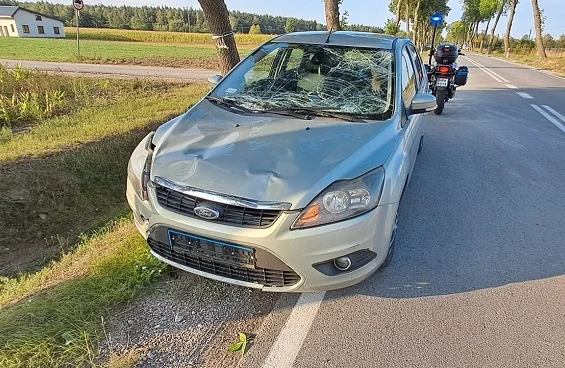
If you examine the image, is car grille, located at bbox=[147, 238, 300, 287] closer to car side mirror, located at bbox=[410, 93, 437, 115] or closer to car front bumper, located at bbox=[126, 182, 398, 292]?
car front bumper, located at bbox=[126, 182, 398, 292]

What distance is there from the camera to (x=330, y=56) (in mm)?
3590

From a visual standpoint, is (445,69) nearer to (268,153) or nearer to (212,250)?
(268,153)

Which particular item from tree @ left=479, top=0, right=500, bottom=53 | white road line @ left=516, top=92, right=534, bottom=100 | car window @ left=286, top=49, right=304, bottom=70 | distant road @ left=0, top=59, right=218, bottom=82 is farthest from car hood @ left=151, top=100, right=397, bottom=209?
tree @ left=479, top=0, right=500, bottom=53

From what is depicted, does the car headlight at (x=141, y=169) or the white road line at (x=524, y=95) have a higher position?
the white road line at (x=524, y=95)

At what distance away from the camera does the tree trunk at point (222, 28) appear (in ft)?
22.2

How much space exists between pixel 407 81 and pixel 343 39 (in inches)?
31.0

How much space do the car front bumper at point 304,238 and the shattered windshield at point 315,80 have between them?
3.49 ft

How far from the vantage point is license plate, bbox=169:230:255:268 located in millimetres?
2094

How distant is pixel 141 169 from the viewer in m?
2.46

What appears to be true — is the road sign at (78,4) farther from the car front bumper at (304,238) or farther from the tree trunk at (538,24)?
the tree trunk at (538,24)

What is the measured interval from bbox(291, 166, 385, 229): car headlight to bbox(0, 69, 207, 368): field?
50.0 inches

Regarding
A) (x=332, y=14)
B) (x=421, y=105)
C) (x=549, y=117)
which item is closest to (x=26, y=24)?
(x=332, y=14)

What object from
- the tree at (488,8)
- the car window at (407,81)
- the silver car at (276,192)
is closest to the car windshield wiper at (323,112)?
the silver car at (276,192)

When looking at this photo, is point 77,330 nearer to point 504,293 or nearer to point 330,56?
point 504,293
